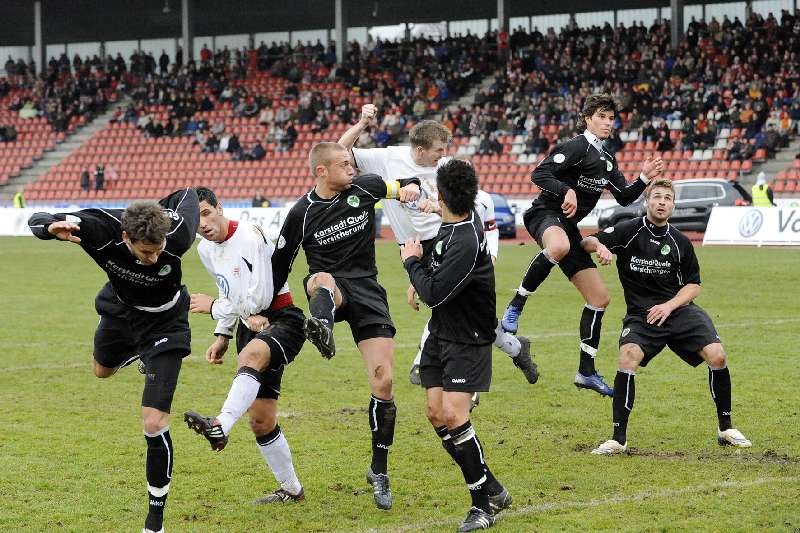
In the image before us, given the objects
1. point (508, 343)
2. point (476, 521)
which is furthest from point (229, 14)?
point (476, 521)

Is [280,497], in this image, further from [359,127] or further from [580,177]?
[580,177]

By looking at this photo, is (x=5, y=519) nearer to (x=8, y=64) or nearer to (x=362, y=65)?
(x=362, y=65)

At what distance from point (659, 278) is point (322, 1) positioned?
4613cm

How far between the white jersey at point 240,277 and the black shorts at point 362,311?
1.49 ft

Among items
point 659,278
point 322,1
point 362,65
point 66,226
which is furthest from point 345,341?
point 322,1

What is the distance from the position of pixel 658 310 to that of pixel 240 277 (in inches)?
123

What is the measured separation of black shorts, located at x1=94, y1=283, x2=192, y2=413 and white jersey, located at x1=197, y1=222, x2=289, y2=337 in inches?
9.6

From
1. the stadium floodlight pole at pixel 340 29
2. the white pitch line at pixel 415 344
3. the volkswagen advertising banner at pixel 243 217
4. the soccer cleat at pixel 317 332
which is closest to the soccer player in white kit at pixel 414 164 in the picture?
the soccer cleat at pixel 317 332

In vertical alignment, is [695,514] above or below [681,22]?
below

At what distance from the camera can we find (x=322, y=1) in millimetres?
52844

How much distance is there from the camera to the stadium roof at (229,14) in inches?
2021

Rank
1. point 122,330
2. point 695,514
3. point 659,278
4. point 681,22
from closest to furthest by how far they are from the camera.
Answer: point 695,514 < point 122,330 < point 659,278 < point 681,22

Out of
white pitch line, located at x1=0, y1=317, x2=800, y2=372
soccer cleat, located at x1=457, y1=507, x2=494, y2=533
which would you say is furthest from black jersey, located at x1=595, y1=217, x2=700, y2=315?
white pitch line, located at x1=0, y1=317, x2=800, y2=372

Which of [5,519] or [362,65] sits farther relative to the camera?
[362,65]
